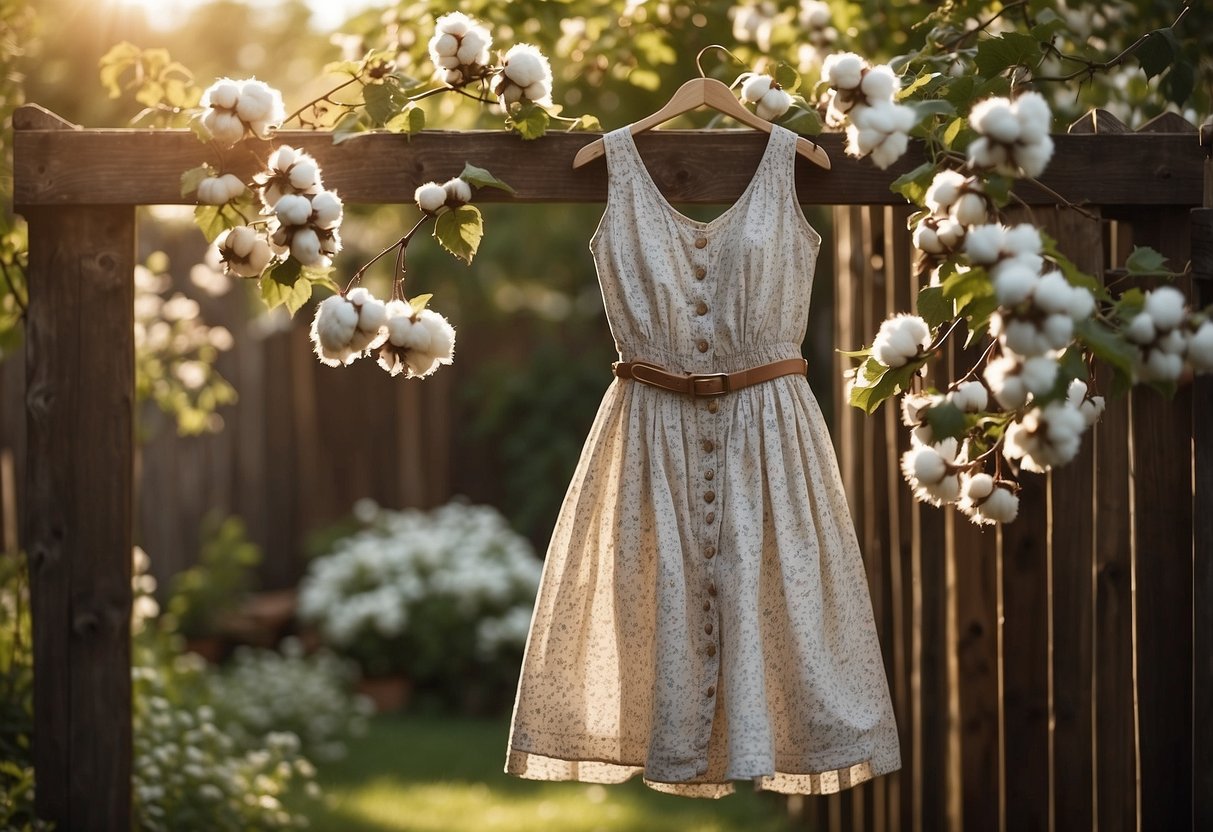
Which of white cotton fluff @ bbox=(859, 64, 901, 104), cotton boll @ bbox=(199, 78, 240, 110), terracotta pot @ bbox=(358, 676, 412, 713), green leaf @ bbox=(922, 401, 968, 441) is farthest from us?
terracotta pot @ bbox=(358, 676, 412, 713)

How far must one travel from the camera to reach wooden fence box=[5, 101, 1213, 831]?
2078mm

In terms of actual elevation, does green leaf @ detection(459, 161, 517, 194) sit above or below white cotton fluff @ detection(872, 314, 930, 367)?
above

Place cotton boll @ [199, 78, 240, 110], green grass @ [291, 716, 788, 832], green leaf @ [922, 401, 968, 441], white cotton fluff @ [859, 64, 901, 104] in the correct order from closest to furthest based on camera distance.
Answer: green leaf @ [922, 401, 968, 441]
white cotton fluff @ [859, 64, 901, 104]
cotton boll @ [199, 78, 240, 110]
green grass @ [291, 716, 788, 832]

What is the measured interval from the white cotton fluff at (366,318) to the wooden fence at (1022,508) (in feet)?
1.24

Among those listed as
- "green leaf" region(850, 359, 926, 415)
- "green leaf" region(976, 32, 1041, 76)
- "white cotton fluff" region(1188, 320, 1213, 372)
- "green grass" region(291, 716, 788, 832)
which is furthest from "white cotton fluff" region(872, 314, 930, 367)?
"green grass" region(291, 716, 788, 832)

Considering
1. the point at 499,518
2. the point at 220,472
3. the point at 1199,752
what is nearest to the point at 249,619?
the point at 220,472

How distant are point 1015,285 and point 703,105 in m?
0.70

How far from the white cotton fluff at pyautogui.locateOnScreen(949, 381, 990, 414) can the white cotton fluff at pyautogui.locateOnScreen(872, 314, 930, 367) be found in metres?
0.10

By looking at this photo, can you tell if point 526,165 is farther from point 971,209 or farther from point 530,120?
point 971,209

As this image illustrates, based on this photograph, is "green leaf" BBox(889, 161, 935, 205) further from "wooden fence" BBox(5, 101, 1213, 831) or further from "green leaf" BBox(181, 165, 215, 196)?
"green leaf" BBox(181, 165, 215, 196)

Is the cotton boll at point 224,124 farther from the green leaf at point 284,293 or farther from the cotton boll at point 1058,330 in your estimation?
the cotton boll at point 1058,330

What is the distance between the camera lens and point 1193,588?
2.08 m

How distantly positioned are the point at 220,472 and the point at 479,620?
1.67m

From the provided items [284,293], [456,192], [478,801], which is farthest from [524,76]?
[478,801]
